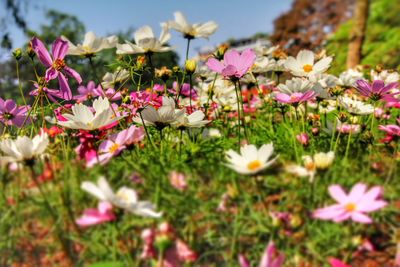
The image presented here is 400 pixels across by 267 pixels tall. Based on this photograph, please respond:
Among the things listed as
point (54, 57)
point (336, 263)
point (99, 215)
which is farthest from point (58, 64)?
point (336, 263)

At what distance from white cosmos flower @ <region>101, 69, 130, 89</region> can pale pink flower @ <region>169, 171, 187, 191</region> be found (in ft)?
3.02

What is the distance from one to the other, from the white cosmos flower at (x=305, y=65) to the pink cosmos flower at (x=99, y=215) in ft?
3.41

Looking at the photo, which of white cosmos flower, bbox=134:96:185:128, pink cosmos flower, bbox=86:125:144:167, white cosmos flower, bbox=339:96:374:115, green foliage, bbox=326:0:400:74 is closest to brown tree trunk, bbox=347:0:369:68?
green foliage, bbox=326:0:400:74

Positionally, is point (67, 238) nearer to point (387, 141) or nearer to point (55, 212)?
point (55, 212)

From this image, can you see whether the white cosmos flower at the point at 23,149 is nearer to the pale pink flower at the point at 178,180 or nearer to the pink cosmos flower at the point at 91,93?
the pale pink flower at the point at 178,180

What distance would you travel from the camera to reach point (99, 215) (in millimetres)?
875

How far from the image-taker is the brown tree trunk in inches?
261

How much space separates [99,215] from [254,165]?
318 millimetres

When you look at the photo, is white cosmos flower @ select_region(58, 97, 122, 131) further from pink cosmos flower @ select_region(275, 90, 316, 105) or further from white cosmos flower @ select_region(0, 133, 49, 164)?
pink cosmos flower @ select_region(275, 90, 316, 105)

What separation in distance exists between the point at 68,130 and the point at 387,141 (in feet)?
3.24

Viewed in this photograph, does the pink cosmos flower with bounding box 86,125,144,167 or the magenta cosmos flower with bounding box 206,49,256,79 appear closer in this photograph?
the pink cosmos flower with bounding box 86,125,144,167

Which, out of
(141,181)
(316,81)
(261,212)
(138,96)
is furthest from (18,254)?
(316,81)

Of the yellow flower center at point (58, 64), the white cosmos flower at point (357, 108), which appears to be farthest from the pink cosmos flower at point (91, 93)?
the white cosmos flower at point (357, 108)

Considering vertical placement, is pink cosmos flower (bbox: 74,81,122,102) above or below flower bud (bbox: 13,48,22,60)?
below
